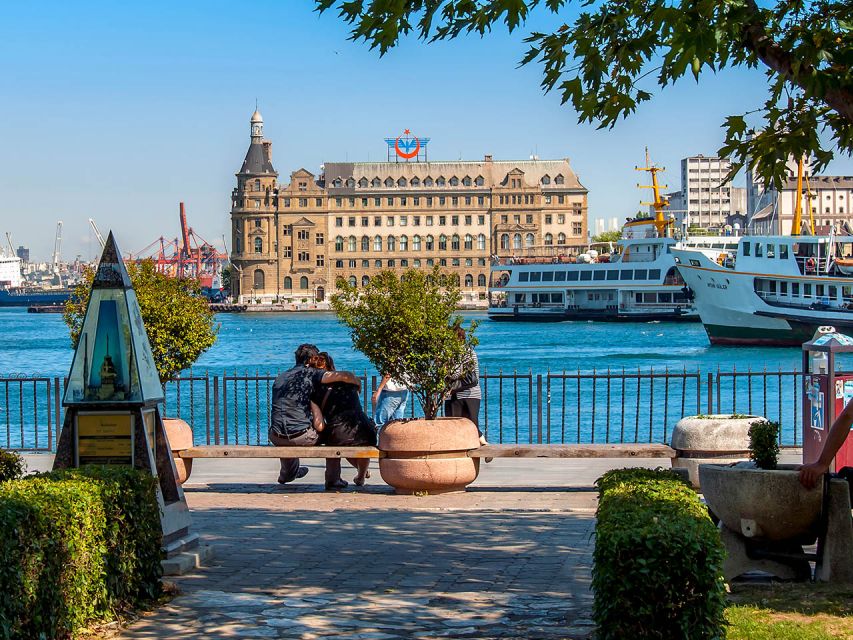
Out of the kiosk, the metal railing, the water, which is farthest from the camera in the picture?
the metal railing

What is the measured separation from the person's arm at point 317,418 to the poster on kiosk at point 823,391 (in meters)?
4.13

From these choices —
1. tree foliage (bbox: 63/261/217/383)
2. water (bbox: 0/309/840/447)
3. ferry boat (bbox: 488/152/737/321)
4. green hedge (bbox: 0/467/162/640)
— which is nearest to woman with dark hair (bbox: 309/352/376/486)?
tree foliage (bbox: 63/261/217/383)

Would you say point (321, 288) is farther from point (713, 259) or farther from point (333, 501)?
point (333, 501)

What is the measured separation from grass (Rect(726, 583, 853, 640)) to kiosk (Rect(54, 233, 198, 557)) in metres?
3.28

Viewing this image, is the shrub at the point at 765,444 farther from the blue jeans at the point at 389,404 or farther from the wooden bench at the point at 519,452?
the blue jeans at the point at 389,404

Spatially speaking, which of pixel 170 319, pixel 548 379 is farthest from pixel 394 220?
pixel 170 319

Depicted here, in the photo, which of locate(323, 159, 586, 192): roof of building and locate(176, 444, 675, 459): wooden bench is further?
Answer: locate(323, 159, 586, 192): roof of building

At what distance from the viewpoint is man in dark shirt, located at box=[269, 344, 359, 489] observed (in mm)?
10992

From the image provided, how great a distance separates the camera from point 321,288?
153250mm

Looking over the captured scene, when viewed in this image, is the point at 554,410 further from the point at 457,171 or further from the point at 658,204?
the point at 457,171

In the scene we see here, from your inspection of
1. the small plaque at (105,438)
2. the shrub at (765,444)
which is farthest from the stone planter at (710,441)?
the small plaque at (105,438)

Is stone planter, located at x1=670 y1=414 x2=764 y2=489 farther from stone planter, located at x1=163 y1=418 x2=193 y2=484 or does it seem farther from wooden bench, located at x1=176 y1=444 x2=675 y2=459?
stone planter, located at x1=163 y1=418 x2=193 y2=484

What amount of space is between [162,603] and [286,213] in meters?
148

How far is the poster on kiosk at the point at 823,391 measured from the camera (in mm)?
9422
